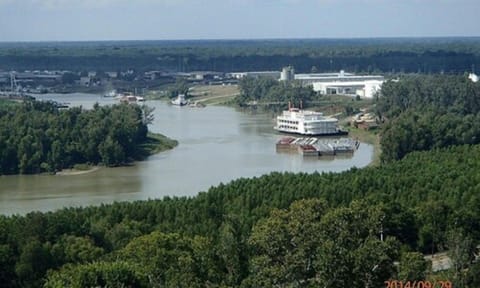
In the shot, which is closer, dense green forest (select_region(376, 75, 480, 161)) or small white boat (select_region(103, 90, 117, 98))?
dense green forest (select_region(376, 75, 480, 161))

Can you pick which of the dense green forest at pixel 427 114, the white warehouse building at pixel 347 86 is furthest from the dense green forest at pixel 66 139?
the white warehouse building at pixel 347 86

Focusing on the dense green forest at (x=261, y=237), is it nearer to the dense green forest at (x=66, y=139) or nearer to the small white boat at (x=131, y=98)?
the dense green forest at (x=66, y=139)

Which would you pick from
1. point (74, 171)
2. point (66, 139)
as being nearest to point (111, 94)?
point (66, 139)

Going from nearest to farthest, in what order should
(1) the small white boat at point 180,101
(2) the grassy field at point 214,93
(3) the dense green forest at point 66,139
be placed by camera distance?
(3) the dense green forest at point 66,139 < (1) the small white boat at point 180,101 < (2) the grassy field at point 214,93

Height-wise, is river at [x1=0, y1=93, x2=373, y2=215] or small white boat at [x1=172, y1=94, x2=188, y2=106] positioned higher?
river at [x1=0, y1=93, x2=373, y2=215]

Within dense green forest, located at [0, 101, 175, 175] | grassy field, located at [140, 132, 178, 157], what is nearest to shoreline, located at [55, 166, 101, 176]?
dense green forest, located at [0, 101, 175, 175]

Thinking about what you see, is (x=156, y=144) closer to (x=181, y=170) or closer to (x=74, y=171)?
(x=74, y=171)

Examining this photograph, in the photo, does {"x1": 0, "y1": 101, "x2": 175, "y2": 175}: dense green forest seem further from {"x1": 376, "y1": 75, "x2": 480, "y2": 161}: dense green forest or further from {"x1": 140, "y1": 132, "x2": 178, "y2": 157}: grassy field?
{"x1": 376, "y1": 75, "x2": 480, "y2": 161}: dense green forest
